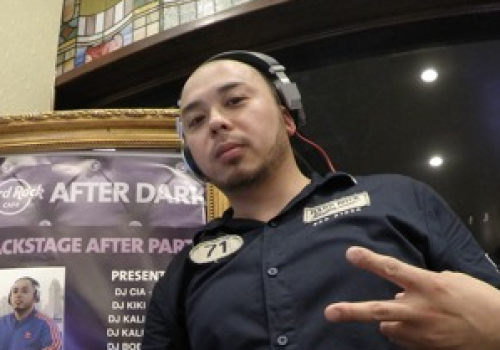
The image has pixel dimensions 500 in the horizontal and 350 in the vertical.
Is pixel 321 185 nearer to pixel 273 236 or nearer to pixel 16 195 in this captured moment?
pixel 273 236

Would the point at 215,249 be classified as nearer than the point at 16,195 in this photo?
Yes

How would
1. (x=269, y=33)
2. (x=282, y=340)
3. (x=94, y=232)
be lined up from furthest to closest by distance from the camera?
(x=269, y=33) < (x=94, y=232) < (x=282, y=340)

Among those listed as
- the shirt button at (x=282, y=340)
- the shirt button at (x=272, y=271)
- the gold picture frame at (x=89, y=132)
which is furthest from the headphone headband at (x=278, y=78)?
the shirt button at (x=282, y=340)

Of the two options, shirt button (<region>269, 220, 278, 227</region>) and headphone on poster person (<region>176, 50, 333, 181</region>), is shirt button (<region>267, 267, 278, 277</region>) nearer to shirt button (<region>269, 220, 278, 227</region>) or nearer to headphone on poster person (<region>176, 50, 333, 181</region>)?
shirt button (<region>269, 220, 278, 227</region>)

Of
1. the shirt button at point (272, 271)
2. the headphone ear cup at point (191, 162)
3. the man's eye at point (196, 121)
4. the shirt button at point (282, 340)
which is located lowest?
the shirt button at point (282, 340)

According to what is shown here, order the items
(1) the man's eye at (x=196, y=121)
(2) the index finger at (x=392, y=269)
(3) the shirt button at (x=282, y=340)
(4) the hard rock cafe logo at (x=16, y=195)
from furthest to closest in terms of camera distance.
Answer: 1. (4) the hard rock cafe logo at (x=16, y=195)
2. (1) the man's eye at (x=196, y=121)
3. (3) the shirt button at (x=282, y=340)
4. (2) the index finger at (x=392, y=269)

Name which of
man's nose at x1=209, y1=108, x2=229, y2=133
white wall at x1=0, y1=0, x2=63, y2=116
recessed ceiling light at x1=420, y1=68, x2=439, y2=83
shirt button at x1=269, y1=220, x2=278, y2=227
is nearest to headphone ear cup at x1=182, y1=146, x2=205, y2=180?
man's nose at x1=209, y1=108, x2=229, y2=133

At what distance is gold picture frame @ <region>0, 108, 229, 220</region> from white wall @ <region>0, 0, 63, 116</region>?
26 cm

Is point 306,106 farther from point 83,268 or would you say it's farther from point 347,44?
point 83,268

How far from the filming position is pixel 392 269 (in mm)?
701

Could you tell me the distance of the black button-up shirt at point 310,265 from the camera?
900mm

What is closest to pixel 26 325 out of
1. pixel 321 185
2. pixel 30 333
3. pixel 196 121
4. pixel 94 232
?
pixel 30 333

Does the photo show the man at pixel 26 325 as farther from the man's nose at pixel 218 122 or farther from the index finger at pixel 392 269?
the index finger at pixel 392 269

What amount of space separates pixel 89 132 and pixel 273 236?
58cm
